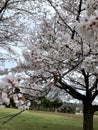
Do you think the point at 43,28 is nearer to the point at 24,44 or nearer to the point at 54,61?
the point at 24,44

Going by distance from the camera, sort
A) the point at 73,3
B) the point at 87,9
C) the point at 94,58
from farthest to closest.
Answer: the point at 73,3 → the point at 94,58 → the point at 87,9

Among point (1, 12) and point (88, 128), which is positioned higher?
point (1, 12)

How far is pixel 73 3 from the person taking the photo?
13266mm

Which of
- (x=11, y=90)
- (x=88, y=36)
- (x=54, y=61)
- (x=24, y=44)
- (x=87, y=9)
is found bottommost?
(x=11, y=90)

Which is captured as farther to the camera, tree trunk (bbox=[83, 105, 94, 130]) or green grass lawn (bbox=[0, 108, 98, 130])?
green grass lawn (bbox=[0, 108, 98, 130])

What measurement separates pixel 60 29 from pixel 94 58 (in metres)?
9.08

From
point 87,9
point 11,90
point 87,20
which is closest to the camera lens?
point 87,20

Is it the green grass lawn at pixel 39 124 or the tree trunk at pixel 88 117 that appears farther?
the green grass lawn at pixel 39 124

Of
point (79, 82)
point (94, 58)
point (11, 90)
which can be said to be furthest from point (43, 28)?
point (11, 90)

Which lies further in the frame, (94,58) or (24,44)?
(24,44)

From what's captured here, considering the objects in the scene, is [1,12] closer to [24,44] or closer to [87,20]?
[24,44]

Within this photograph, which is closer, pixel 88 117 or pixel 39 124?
pixel 88 117

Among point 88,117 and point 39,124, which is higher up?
point 88,117

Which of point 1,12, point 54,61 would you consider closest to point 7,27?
point 1,12
